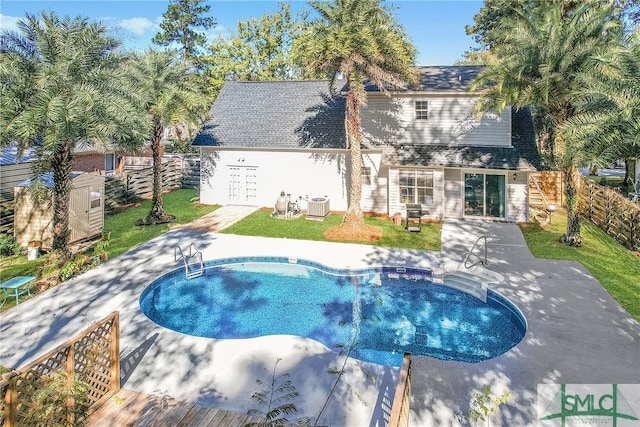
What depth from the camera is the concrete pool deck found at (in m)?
6.61

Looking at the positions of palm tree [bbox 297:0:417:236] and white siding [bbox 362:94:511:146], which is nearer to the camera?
palm tree [bbox 297:0:417:236]

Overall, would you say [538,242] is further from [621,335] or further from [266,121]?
[266,121]

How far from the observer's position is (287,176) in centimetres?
2211

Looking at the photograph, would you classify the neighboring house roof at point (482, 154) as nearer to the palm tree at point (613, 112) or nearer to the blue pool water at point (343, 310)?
the palm tree at point (613, 112)

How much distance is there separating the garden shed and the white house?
8405 mm

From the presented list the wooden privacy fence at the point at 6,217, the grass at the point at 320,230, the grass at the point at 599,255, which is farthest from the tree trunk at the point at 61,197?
the grass at the point at 599,255

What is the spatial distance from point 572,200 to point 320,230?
33.8ft

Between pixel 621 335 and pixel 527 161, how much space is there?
36.0ft

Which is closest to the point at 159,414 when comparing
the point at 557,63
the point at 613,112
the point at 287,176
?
the point at 613,112

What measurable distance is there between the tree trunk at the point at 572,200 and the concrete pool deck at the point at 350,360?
364cm

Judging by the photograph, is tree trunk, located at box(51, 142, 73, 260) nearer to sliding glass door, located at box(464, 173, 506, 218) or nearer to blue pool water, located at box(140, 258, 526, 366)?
blue pool water, located at box(140, 258, 526, 366)

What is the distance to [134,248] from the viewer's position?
1520cm

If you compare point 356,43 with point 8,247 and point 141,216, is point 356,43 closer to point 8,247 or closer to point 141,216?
point 141,216

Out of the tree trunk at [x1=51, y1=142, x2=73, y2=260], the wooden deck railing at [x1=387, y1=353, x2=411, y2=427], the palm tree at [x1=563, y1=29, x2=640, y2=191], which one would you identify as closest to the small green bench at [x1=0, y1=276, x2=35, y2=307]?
the tree trunk at [x1=51, y1=142, x2=73, y2=260]
